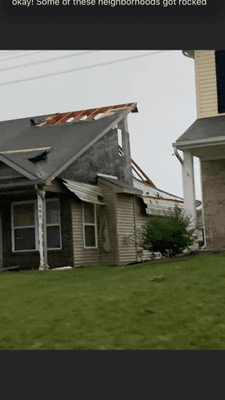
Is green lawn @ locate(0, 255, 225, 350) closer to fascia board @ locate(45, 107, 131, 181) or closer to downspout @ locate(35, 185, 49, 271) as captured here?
downspout @ locate(35, 185, 49, 271)

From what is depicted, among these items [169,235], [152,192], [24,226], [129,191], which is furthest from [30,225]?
[152,192]

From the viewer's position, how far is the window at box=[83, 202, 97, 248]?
57.2ft

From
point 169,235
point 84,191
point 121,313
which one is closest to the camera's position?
point 121,313

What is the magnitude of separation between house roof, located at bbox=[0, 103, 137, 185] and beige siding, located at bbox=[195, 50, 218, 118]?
4.51 meters

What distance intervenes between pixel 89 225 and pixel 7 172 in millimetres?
3455

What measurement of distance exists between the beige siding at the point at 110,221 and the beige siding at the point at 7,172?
3.70 m

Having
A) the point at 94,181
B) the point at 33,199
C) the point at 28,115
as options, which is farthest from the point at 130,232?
the point at 28,115

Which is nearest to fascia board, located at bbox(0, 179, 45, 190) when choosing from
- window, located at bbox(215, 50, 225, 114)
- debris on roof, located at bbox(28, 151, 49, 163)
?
debris on roof, located at bbox(28, 151, 49, 163)

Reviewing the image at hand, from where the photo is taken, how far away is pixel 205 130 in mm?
13953

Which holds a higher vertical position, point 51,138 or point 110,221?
point 51,138

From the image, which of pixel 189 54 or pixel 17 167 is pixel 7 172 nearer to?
pixel 17 167

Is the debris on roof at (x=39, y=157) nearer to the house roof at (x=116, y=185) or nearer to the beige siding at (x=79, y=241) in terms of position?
the beige siding at (x=79, y=241)

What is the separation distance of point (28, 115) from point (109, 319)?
19.4 m

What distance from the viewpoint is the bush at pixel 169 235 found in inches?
498
